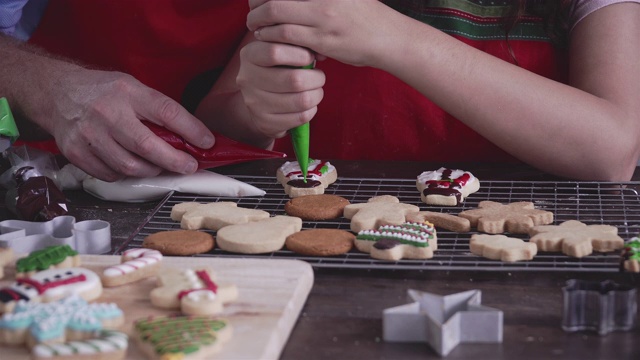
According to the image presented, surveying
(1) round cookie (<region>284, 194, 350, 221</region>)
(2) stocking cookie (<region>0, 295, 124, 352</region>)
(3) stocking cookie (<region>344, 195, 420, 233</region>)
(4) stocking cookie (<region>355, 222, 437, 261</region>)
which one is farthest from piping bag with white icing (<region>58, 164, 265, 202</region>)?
(2) stocking cookie (<region>0, 295, 124, 352</region>)

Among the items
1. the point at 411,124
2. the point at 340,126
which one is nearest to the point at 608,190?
the point at 411,124

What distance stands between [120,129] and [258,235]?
46 cm

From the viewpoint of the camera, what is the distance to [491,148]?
2.11 meters

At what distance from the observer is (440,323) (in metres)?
0.99

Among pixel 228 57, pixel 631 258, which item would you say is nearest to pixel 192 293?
pixel 631 258

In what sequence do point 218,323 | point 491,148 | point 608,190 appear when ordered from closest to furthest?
point 218,323 → point 608,190 → point 491,148

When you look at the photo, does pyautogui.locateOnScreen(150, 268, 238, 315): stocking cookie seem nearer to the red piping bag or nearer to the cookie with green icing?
the cookie with green icing

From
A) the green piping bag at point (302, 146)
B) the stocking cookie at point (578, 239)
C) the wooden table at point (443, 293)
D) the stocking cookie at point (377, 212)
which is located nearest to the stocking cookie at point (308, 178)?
the green piping bag at point (302, 146)

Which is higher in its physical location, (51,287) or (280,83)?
(280,83)

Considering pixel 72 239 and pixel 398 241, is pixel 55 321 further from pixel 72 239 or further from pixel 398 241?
pixel 398 241

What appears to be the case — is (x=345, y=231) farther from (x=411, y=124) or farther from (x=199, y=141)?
(x=411, y=124)

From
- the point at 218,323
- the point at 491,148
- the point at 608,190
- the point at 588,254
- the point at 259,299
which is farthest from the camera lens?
the point at 491,148

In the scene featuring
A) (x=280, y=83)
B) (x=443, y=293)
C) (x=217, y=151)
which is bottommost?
(x=443, y=293)

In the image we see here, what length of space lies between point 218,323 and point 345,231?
46cm
